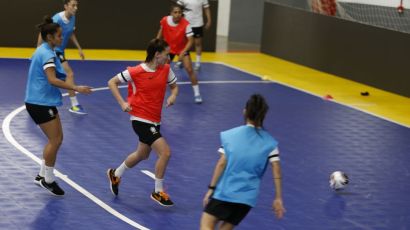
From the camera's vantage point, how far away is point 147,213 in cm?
1062

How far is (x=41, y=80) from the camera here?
1073cm

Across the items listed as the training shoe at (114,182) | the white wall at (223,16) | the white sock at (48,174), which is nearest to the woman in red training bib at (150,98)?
the training shoe at (114,182)

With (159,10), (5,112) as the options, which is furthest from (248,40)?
(5,112)

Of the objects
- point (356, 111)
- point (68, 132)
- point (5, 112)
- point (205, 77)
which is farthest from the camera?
point (205, 77)

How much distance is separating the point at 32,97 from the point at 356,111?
9.18 metres

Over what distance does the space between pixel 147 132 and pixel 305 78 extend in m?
11.9

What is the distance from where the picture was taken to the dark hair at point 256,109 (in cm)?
776

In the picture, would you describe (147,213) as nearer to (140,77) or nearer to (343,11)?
(140,77)

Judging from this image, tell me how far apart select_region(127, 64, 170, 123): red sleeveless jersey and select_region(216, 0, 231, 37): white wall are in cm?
1857

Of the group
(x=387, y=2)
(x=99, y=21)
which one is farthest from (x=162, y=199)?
(x=99, y=21)

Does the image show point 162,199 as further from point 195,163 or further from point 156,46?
point 195,163

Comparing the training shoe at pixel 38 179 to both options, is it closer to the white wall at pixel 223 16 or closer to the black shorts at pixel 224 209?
the black shorts at pixel 224 209

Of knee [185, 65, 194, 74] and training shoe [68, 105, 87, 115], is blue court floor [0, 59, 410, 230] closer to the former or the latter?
training shoe [68, 105, 87, 115]

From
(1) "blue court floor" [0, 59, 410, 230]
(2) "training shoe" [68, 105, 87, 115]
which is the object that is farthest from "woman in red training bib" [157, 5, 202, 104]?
(2) "training shoe" [68, 105, 87, 115]
